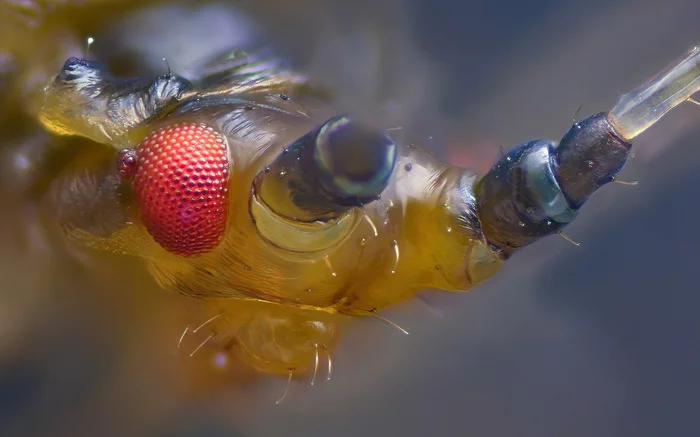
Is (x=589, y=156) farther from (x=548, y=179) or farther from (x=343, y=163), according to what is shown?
(x=343, y=163)

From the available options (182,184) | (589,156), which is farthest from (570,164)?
(182,184)

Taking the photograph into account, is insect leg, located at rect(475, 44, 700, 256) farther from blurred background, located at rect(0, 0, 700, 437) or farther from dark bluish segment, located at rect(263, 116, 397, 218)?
blurred background, located at rect(0, 0, 700, 437)

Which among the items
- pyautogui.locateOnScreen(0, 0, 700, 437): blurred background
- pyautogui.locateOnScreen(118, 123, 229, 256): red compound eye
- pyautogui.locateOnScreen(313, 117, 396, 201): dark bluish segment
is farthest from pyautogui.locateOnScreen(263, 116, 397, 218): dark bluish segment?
pyautogui.locateOnScreen(0, 0, 700, 437): blurred background

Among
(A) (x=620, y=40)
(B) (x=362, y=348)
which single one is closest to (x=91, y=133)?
(B) (x=362, y=348)

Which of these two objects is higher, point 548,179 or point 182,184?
point 548,179

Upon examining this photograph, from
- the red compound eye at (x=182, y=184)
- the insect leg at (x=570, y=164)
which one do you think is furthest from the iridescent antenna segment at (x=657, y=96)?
the red compound eye at (x=182, y=184)

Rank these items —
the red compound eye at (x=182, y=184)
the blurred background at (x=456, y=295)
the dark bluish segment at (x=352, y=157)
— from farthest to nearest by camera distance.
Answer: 1. the blurred background at (x=456, y=295)
2. the red compound eye at (x=182, y=184)
3. the dark bluish segment at (x=352, y=157)

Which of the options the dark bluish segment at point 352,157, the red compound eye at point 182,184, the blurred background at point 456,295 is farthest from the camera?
the blurred background at point 456,295

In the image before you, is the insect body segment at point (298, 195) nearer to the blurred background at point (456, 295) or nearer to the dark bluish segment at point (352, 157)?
the dark bluish segment at point (352, 157)
